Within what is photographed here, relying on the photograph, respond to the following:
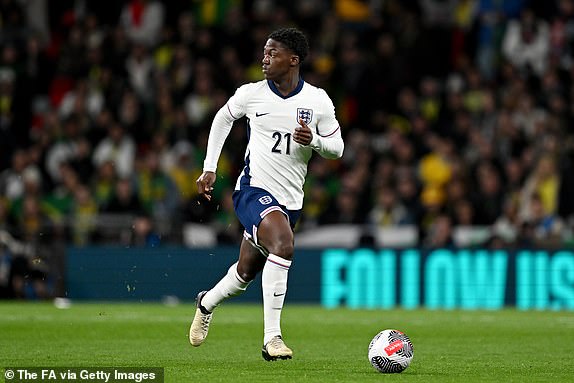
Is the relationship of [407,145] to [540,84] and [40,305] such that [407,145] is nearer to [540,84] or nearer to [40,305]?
[540,84]

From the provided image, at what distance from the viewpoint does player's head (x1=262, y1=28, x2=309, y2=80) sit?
33.4 feet

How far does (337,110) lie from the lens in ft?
72.3

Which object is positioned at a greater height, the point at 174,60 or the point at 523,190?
the point at 174,60

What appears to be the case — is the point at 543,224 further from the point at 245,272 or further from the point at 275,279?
the point at 275,279

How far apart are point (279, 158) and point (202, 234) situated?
9.87 metres

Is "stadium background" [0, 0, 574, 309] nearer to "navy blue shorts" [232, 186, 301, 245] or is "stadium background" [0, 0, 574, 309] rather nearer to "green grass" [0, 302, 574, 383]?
"green grass" [0, 302, 574, 383]

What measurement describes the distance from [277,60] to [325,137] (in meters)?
0.69

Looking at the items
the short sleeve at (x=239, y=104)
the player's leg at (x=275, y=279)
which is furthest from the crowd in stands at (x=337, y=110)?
the player's leg at (x=275, y=279)

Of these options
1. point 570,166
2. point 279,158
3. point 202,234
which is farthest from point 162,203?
point 279,158

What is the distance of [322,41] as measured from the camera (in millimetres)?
22812

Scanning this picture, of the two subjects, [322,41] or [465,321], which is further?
[322,41]

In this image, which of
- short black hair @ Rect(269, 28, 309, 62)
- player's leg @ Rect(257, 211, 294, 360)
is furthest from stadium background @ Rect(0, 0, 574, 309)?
player's leg @ Rect(257, 211, 294, 360)

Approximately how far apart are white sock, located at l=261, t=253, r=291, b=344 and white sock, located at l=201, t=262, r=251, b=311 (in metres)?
0.61

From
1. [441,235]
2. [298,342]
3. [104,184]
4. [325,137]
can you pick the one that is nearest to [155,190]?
[104,184]
